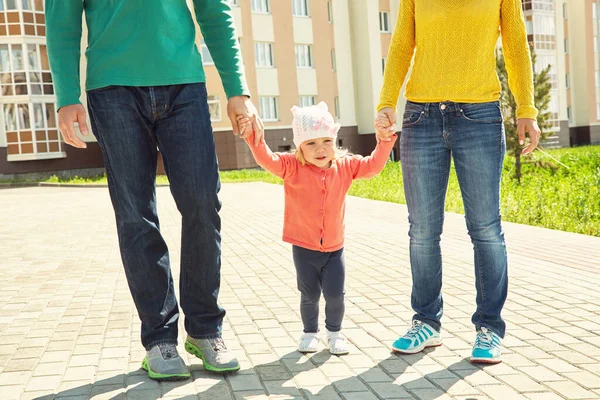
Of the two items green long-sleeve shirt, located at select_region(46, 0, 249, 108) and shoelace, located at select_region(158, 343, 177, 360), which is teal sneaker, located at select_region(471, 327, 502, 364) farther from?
green long-sleeve shirt, located at select_region(46, 0, 249, 108)

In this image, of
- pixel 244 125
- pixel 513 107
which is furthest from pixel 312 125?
pixel 513 107

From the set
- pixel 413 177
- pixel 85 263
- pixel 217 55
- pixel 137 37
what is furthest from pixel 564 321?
pixel 85 263

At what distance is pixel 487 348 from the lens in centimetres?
388

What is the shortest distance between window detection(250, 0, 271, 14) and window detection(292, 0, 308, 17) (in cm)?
175

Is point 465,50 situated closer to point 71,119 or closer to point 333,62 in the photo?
point 71,119

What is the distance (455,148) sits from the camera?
13.0 feet

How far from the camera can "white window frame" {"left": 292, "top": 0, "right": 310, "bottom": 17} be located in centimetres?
4094

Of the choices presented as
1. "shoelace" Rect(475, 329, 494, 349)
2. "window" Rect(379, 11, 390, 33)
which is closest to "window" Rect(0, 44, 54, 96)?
"window" Rect(379, 11, 390, 33)

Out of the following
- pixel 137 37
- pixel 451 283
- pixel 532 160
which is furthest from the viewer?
pixel 532 160

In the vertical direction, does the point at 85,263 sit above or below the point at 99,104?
below

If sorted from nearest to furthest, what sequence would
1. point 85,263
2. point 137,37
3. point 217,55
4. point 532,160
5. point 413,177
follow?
point 137,37 < point 217,55 < point 413,177 < point 85,263 < point 532,160

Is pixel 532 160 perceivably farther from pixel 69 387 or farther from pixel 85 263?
pixel 69 387

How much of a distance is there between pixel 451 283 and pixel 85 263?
14.0 ft

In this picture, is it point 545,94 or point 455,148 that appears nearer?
point 455,148
